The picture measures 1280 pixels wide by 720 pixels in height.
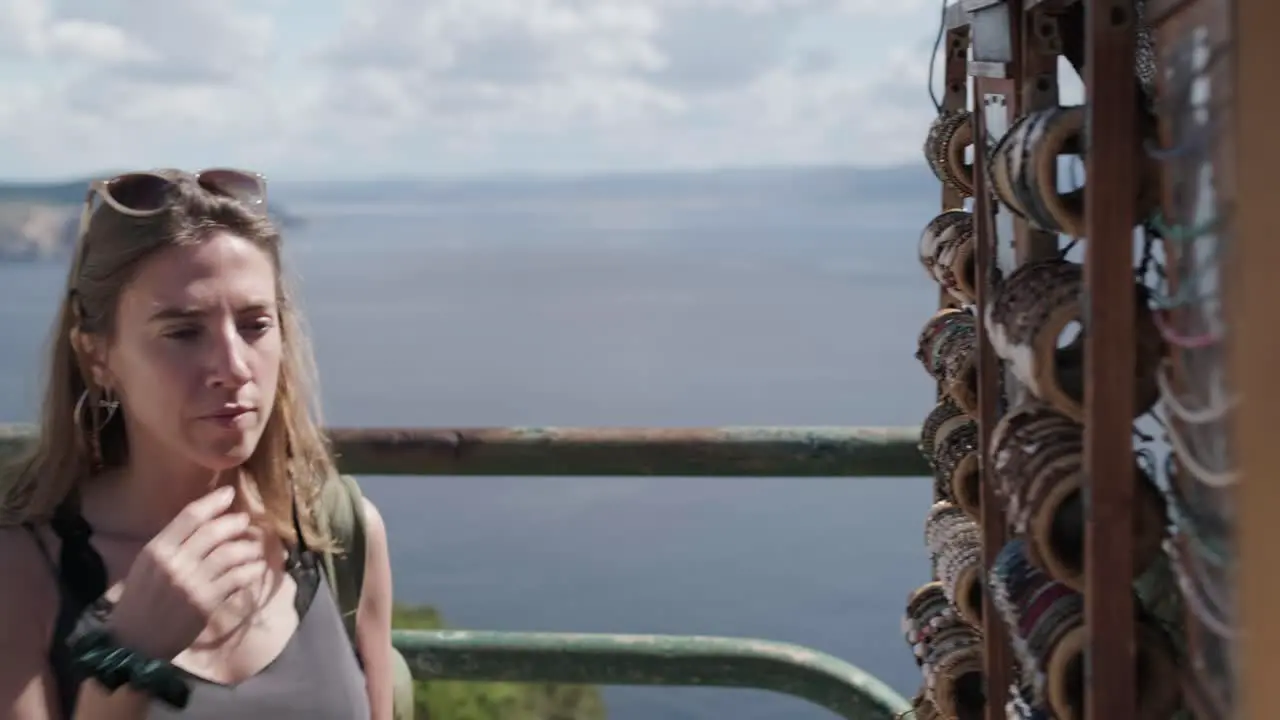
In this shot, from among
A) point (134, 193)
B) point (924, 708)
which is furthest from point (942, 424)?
point (134, 193)

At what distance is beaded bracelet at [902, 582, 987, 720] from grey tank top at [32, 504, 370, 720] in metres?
0.65

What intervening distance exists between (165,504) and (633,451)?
36.4 inches

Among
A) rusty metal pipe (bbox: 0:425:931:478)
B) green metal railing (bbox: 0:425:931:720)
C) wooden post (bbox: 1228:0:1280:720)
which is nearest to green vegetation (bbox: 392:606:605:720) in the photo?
green metal railing (bbox: 0:425:931:720)

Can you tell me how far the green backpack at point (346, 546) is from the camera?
175 centimetres

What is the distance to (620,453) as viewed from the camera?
242cm

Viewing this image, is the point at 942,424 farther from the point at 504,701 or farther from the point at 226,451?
the point at 504,701

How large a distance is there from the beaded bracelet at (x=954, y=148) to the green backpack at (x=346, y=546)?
2.67ft

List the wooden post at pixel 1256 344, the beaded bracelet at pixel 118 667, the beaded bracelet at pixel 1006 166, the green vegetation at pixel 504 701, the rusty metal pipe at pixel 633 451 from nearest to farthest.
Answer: the wooden post at pixel 1256 344, the beaded bracelet at pixel 1006 166, the beaded bracelet at pixel 118 667, the rusty metal pipe at pixel 633 451, the green vegetation at pixel 504 701

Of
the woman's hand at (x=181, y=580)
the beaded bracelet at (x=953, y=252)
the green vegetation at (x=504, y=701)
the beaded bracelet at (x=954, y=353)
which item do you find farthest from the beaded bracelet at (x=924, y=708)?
the green vegetation at (x=504, y=701)

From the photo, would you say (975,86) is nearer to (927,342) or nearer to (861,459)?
(927,342)

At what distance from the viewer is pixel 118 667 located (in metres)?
1.45

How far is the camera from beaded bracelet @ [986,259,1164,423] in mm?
1149

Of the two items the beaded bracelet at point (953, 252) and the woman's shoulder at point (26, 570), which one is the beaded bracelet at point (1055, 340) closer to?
the beaded bracelet at point (953, 252)

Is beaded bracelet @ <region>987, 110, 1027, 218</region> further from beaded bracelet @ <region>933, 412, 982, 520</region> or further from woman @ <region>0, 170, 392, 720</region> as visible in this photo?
woman @ <region>0, 170, 392, 720</region>
